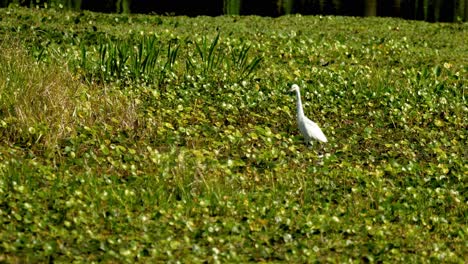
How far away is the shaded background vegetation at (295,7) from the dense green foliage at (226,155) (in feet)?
23.7

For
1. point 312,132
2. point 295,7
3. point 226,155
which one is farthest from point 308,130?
point 295,7

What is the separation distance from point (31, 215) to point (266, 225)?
1561 millimetres

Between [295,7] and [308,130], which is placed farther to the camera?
[295,7]

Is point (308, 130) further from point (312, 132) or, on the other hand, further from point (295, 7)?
point (295, 7)

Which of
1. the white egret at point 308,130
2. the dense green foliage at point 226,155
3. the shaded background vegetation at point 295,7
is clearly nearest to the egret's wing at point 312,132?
the white egret at point 308,130

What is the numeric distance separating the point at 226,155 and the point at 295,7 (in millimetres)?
13651

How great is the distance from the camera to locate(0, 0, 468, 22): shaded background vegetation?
2014 centimetres

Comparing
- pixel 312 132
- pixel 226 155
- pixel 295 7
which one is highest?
pixel 295 7

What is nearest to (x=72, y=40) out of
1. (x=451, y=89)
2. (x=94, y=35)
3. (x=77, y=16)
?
(x=94, y=35)

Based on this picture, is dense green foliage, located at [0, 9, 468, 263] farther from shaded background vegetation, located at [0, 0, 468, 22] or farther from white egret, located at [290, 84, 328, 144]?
shaded background vegetation, located at [0, 0, 468, 22]

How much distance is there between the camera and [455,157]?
847 cm

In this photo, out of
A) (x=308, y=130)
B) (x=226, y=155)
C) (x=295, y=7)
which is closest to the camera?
(x=226, y=155)

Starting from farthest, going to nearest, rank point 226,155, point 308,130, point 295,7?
point 295,7
point 308,130
point 226,155

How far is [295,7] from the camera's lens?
21.6 metres
